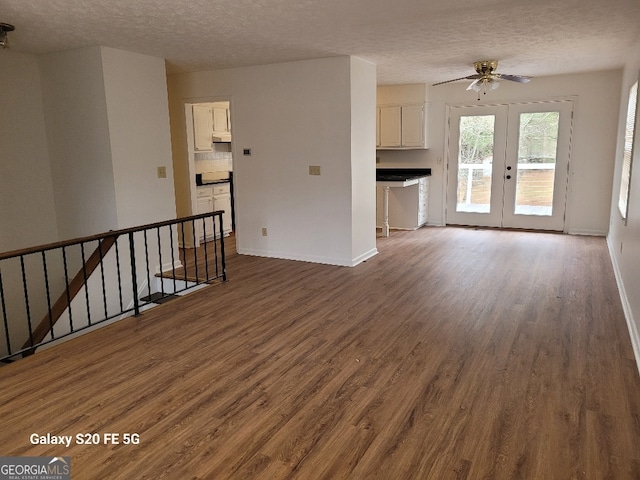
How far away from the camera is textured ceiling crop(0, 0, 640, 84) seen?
137 inches

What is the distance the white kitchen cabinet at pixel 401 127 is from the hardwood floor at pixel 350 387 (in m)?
3.92

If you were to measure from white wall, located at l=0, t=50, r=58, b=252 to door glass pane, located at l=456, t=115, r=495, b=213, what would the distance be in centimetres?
622

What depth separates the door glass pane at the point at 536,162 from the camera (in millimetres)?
7375

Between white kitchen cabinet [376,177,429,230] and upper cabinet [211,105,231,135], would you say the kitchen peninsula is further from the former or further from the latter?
upper cabinet [211,105,231,135]

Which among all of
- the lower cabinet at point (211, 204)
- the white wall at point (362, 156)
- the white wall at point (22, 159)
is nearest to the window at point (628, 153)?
the white wall at point (362, 156)

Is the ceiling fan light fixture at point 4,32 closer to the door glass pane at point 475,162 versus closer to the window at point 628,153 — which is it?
the window at point 628,153

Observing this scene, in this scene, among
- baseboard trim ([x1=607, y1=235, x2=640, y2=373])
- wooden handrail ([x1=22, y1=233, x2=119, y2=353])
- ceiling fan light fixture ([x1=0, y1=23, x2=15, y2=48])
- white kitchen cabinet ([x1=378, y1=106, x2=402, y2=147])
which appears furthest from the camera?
white kitchen cabinet ([x1=378, y1=106, x2=402, y2=147])

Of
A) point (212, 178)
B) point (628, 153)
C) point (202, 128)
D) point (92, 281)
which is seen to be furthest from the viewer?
point (212, 178)

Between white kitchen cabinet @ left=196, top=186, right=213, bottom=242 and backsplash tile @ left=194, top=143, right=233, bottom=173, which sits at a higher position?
backsplash tile @ left=194, top=143, right=233, bottom=173

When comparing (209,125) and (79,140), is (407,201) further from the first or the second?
(79,140)

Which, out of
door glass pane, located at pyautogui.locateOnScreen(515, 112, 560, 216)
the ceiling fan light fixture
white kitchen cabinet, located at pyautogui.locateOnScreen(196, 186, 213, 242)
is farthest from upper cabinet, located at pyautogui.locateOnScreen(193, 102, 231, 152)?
door glass pane, located at pyautogui.locateOnScreen(515, 112, 560, 216)

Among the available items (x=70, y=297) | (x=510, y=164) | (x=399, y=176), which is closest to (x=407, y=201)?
(x=399, y=176)

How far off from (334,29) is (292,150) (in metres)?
1.92

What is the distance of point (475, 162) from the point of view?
7.99 metres
